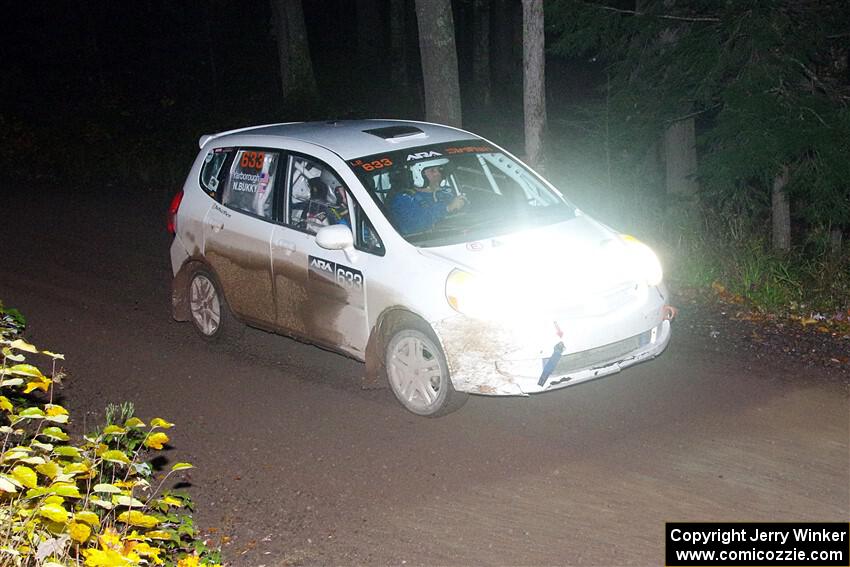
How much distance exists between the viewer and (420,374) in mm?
7840

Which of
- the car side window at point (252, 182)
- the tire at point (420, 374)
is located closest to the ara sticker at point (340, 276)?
the tire at point (420, 374)

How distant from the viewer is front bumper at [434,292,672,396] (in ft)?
24.0

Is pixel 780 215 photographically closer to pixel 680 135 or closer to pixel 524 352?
pixel 680 135

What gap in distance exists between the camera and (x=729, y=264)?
11.4 meters

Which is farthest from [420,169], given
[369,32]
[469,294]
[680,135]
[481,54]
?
[369,32]

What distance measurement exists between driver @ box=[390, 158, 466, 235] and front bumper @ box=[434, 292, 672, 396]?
1.02 m

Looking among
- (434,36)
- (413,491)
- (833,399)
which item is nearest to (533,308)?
(413,491)

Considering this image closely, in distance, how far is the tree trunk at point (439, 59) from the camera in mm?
14227

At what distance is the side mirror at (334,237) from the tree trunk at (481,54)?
24.5 m

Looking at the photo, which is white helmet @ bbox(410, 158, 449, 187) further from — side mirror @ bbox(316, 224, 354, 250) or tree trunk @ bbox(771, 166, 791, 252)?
tree trunk @ bbox(771, 166, 791, 252)

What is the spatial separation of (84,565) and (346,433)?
9.43 feet

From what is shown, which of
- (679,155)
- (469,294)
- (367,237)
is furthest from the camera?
(679,155)

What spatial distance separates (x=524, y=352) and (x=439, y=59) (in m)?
7.93

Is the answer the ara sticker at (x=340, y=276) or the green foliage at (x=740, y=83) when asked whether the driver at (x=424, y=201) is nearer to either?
the ara sticker at (x=340, y=276)
